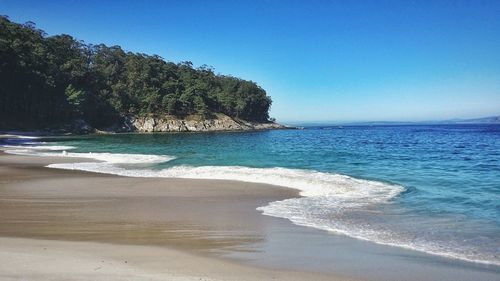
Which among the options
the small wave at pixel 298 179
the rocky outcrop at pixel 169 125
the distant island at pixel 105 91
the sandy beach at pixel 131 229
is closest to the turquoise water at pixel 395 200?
the small wave at pixel 298 179

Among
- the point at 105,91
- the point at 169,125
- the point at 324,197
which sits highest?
the point at 105,91

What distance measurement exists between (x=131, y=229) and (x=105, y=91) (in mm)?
98149

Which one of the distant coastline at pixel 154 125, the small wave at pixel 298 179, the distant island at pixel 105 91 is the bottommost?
the small wave at pixel 298 179

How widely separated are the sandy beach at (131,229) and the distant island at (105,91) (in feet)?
226

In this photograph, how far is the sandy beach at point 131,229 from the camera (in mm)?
6559

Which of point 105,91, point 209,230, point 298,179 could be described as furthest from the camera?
point 105,91

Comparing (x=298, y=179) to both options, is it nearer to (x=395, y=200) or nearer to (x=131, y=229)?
(x=395, y=200)

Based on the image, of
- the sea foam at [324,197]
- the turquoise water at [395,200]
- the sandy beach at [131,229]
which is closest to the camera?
the sandy beach at [131,229]

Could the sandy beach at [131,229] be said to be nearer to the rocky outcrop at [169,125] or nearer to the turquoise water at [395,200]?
the turquoise water at [395,200]

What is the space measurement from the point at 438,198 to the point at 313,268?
28.7 ft

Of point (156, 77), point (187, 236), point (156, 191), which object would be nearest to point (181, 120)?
point (156, 77)

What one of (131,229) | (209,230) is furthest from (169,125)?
(209,230)

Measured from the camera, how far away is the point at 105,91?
101 metres

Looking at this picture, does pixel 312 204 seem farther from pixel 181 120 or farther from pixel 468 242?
pixel 181 120
